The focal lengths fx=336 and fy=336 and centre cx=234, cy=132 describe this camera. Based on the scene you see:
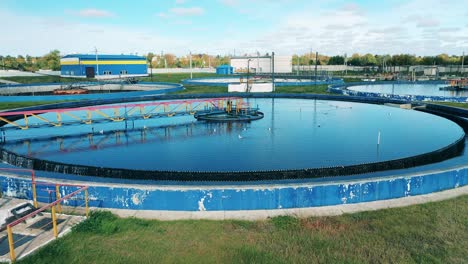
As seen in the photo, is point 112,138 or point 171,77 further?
point 171,77

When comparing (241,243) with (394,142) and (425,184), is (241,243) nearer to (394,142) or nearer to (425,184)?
(425,184)

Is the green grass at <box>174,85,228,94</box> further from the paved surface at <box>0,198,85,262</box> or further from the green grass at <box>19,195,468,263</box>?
the green grass at <box>19,195,468,263</box>

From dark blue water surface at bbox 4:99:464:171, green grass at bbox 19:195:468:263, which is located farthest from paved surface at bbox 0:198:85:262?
dark blue water surface at bbox 4:99:464:171

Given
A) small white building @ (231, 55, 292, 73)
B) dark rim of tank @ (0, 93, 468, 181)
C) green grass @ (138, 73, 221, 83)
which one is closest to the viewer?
dark rim of tank @ (0, 93, 468, 181)

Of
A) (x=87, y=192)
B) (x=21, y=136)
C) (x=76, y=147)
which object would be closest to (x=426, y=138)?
(x=87, y=192)

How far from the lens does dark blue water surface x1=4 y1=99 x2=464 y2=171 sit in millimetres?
18453

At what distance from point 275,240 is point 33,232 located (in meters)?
7.74

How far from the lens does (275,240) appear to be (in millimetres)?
10445

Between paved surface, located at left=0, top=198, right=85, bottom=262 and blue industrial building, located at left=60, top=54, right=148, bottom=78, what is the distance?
7933 cm

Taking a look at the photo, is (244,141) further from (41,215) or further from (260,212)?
(41,215)

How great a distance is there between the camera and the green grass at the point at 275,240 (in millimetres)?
9531

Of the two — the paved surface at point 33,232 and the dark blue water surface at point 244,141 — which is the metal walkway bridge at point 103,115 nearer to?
the dark blue water surface at point 244,141

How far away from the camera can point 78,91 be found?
49844 millimetres

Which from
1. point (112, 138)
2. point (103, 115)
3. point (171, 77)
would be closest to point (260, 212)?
point (112, 138)
